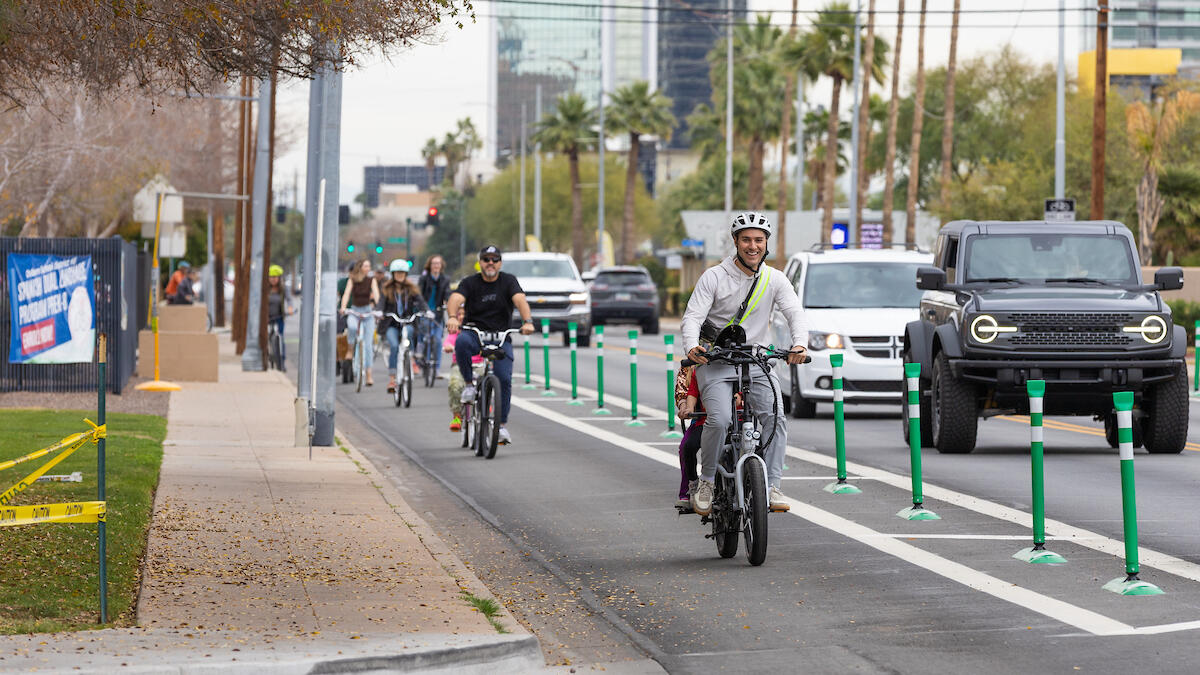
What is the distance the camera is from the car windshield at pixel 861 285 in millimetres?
21016

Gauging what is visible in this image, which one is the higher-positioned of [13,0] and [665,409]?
[13,0]

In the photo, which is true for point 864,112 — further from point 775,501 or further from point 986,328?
point 775,501

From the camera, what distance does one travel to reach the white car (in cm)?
2000

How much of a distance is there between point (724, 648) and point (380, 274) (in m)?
21.8

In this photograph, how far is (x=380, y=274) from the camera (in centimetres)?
2919

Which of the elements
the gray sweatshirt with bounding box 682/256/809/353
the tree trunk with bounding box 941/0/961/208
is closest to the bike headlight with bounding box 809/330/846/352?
the gray sweatshirt with bounding box 682/256/809/353

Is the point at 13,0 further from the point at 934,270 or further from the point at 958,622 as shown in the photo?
the point at 934,270

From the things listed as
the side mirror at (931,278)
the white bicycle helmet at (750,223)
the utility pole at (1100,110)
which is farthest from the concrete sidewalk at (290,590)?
the utility pole at (1100,110)

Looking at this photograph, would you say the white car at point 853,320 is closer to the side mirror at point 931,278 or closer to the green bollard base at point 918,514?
the side mirror at point 931,278

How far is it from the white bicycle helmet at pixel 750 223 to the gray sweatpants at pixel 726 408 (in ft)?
2.44

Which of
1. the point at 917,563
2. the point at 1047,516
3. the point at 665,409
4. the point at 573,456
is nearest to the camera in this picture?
the point at 917,563

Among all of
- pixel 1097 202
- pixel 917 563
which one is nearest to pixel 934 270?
pixel 917 563

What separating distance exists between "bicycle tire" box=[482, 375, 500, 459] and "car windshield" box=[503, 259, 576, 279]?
76.5 feet

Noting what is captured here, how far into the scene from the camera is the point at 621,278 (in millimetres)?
48312
